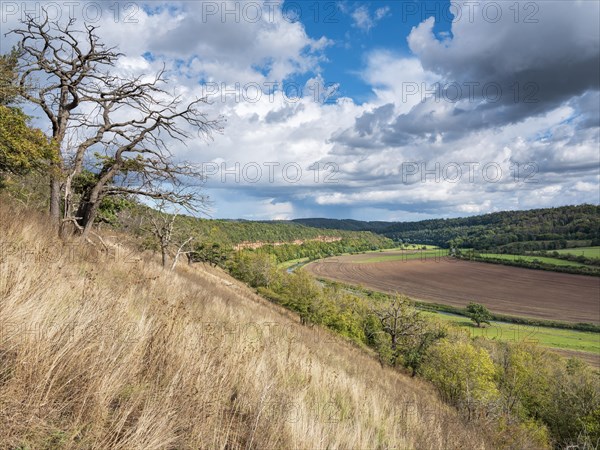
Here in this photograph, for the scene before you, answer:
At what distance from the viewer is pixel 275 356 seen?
5.48 m

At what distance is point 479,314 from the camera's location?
78.6 m

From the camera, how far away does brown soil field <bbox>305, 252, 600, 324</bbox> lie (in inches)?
3287

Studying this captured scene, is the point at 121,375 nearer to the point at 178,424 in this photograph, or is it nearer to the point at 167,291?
the point at 178,424

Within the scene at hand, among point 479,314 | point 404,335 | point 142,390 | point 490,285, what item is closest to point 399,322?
point 404,335

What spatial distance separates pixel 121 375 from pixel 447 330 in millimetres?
50060

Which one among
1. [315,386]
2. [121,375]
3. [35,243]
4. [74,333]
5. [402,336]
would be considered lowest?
[402,336]

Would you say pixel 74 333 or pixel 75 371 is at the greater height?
pixel 74 333

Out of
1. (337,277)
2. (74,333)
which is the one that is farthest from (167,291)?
(337,277)

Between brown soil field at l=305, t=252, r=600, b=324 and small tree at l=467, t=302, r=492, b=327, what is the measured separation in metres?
7.20

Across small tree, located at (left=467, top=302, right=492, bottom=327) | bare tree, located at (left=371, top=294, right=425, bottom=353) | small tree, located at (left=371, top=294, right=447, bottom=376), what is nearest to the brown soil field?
small tree, located at (left=467, top=302, right=492, bottom=327)

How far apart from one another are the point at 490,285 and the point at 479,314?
3355 cm

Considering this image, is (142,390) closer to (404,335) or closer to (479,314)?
(404,335)

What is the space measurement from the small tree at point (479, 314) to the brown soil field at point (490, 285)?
720 centimetres

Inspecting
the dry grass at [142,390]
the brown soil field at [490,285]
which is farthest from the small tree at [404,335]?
the brown soil field at [490,285]
